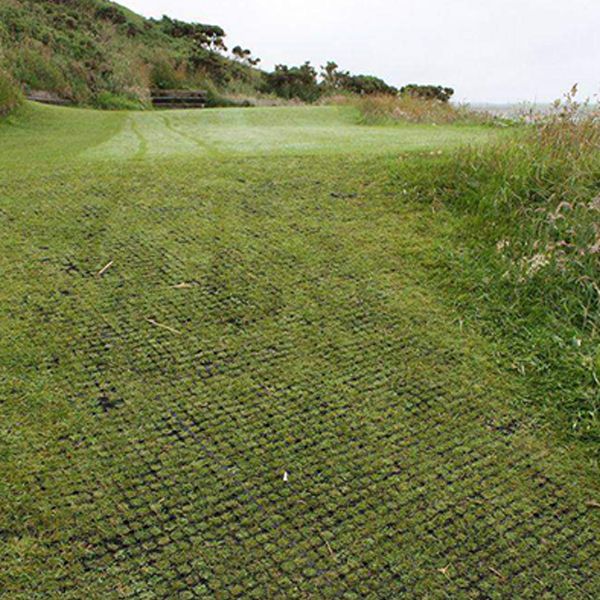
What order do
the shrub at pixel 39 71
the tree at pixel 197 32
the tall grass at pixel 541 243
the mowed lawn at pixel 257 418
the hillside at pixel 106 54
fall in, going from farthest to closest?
the tree at pixel 197 32
the hillside at pixel 106 54
the shrub at pixel 39 71
the tall grass at pixel 541 243
the mowed lawn at pixel 257 418

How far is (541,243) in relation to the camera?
3.02m

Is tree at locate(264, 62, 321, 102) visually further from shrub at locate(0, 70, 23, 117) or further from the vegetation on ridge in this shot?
shrub at locate(0, 70, 23, 117)

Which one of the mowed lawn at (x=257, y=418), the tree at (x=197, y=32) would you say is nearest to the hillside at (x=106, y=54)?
the tree at (x=197, y=32)

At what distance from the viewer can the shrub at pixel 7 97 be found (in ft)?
23.4

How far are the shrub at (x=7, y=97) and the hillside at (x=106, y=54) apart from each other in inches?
93.5

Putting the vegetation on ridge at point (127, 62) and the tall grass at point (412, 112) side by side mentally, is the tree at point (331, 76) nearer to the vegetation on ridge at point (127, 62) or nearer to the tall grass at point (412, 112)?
the vegetation on ridge at point (127, 62)

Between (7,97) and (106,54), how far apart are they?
31.3ft

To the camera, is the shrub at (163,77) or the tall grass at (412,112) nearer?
the tall grass at (412,112)

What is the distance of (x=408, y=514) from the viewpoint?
5.80ft

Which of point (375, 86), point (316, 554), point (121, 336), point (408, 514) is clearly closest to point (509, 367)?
point (408, 514)

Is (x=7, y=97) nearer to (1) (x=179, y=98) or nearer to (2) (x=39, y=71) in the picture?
(2) (x=39, y=71)

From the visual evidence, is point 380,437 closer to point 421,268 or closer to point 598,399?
point 598,399

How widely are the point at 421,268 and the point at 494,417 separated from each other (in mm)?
1040

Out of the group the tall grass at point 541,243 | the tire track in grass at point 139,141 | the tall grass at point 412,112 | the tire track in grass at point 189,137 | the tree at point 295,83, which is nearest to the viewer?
the tall grass at point 541,243
